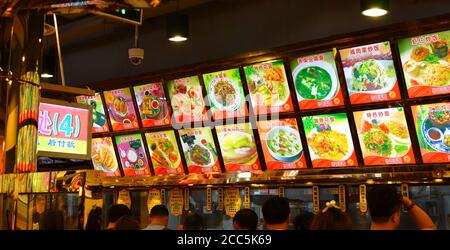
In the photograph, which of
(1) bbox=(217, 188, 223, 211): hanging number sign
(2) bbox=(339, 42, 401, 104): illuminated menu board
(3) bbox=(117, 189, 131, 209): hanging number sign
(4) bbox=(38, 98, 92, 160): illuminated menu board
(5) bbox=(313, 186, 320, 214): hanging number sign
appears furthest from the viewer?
(3) bbox=(117, 189, 131, 209): hanging number sign

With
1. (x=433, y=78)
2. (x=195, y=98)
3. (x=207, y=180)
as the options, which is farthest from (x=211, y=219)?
(x=433, y=78)

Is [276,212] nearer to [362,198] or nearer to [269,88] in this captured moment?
[362,198]

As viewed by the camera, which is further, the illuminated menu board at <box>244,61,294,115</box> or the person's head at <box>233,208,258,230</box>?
the illuminated menu board at <box>244,61,294,115</box>

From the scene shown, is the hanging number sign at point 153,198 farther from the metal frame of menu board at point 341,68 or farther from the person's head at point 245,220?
the person's head at point 245,220

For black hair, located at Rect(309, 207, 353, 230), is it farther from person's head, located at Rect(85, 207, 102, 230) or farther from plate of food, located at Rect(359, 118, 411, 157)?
plate of food, located at Rect(359, 118, 411, 157)

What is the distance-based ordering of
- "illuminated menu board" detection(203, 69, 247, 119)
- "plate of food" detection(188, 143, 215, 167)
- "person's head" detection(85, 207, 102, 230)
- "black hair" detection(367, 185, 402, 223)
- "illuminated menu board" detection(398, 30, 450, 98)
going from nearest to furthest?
"person's head" detection(85, 207, 102, 230), "black hair" detection(367, 185, 402, 223), "illuminated menu board" detection(398, 30, 450, 98), "illuminated menu board" detection(203, 69, 247, 119), "plate of food" detection(188, 143, 215, 167)

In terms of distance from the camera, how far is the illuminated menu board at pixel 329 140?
5375 millimetres

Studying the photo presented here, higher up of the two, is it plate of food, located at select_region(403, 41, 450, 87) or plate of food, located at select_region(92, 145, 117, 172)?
plate of food, located at select_region(403, 41, 450, 87)

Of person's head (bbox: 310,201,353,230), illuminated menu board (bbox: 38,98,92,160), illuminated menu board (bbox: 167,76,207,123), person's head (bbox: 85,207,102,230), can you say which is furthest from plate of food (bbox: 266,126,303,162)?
person's head (bbox: 85,207,102,230)

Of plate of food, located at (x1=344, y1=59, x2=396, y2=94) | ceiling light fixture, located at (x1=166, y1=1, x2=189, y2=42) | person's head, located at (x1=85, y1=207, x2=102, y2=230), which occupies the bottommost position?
person's head, located at (x1=85, y1=207, x2=102, y2=230)

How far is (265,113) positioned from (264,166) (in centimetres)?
59

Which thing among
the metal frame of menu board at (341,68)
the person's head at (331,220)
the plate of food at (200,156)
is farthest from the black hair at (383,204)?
the plate of food at (200,156)

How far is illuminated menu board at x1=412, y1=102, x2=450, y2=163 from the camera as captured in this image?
4.80m

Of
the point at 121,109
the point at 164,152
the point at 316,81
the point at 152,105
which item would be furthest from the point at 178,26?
the point at 121,109
